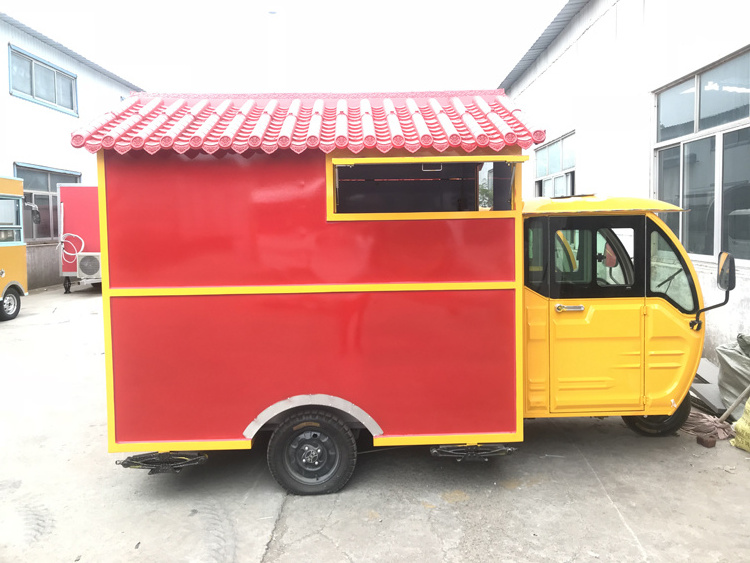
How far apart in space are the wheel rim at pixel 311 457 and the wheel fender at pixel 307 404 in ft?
0.83

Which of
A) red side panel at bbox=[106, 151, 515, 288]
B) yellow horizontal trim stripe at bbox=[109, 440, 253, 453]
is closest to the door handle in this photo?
red side panel at bbox=[106, 151, 515, 288]

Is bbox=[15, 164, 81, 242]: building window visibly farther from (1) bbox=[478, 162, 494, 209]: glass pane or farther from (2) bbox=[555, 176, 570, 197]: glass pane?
(1) bbox=[478, 162, 494, 209]: glass pane

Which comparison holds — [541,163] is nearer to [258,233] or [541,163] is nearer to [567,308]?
[567,308]

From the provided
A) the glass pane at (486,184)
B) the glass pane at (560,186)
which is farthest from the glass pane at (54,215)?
the glass pane at (486,184)

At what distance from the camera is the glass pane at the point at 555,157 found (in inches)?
497

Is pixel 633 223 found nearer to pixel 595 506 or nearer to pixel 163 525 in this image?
pixel 595 506

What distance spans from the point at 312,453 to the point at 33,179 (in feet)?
56.2

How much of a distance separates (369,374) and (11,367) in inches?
261

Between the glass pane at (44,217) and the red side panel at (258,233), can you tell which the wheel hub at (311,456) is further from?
the glass pane at (44,217)

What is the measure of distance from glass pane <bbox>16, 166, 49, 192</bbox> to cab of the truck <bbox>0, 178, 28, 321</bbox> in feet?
17.0

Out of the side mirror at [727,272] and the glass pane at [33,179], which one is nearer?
the side mirror at [727,272]

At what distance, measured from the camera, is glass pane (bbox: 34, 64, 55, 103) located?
1708 cm

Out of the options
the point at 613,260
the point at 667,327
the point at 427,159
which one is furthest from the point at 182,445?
the point at 667,327

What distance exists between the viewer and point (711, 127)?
697 centimetres
